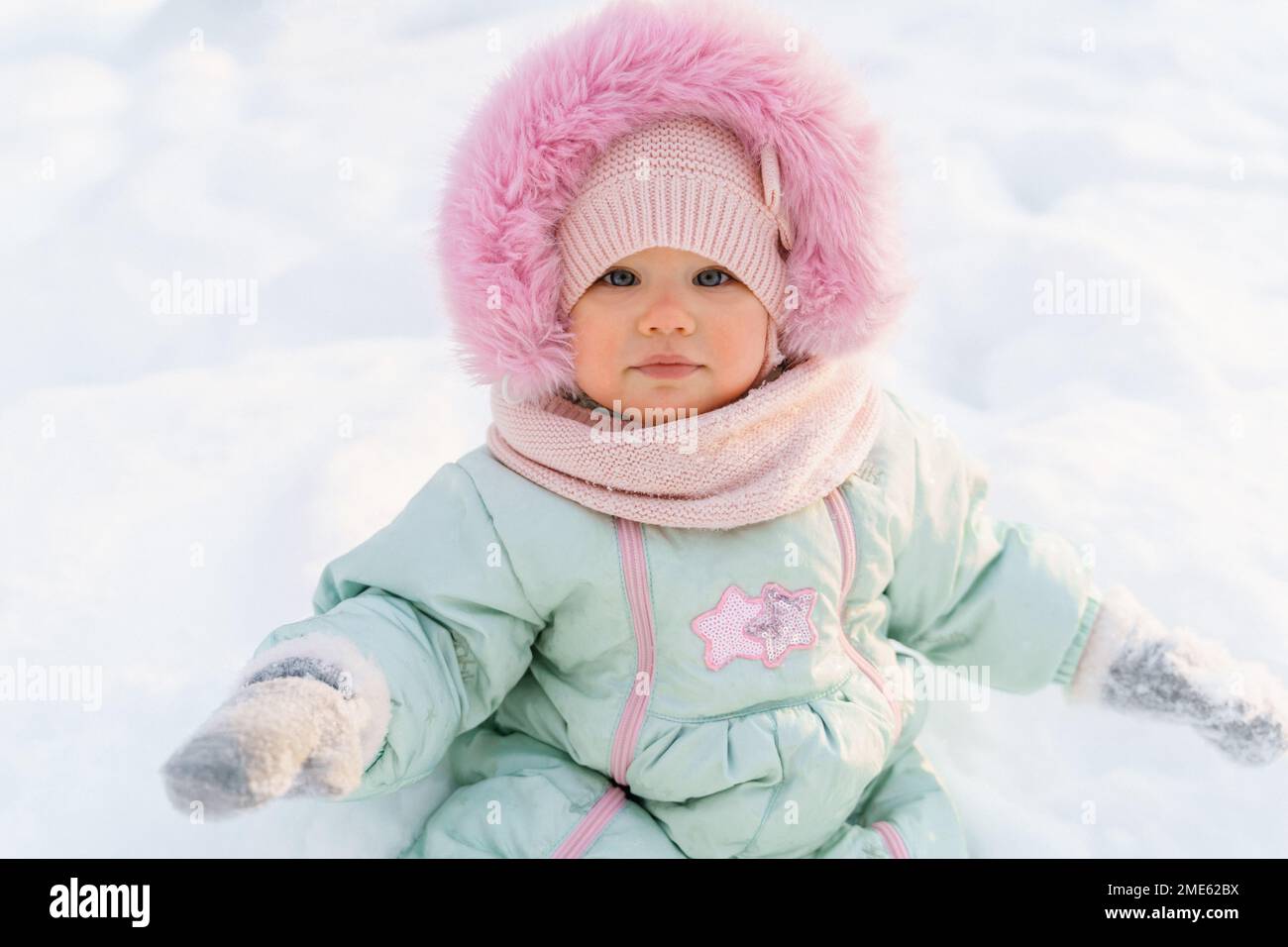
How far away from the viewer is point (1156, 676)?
4.26ft

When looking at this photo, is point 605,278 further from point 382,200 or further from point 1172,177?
point 1172,177

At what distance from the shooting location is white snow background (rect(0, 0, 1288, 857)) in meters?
1.40

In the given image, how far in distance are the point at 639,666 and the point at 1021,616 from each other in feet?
1.48

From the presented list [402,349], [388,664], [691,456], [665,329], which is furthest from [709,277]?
[402,349]

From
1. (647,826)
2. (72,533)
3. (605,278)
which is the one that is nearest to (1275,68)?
(605,278)

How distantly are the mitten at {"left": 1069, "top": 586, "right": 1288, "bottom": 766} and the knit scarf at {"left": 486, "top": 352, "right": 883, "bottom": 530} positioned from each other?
36cm

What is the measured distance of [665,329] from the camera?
1.16 metres

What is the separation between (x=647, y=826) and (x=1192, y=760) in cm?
67

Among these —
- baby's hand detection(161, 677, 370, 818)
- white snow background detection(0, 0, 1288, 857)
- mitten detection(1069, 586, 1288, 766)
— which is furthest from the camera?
white snow background detection(0, 0, 1288, 857)

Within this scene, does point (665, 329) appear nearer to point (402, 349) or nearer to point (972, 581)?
point (972, 581)

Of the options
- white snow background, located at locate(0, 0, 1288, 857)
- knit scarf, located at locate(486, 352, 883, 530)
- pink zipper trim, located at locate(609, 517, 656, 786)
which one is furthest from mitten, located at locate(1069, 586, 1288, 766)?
pink zipper trim, located at locate(609, 517, 656, 786)

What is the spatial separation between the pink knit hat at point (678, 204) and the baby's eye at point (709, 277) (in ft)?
0.06

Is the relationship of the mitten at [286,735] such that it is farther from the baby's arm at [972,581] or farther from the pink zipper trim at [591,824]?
the baby's arm at [972,581]

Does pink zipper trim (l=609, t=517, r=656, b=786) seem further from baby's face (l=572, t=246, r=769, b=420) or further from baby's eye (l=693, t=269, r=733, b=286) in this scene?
baby's eye (l=693, t=269, r=733, b=286)
